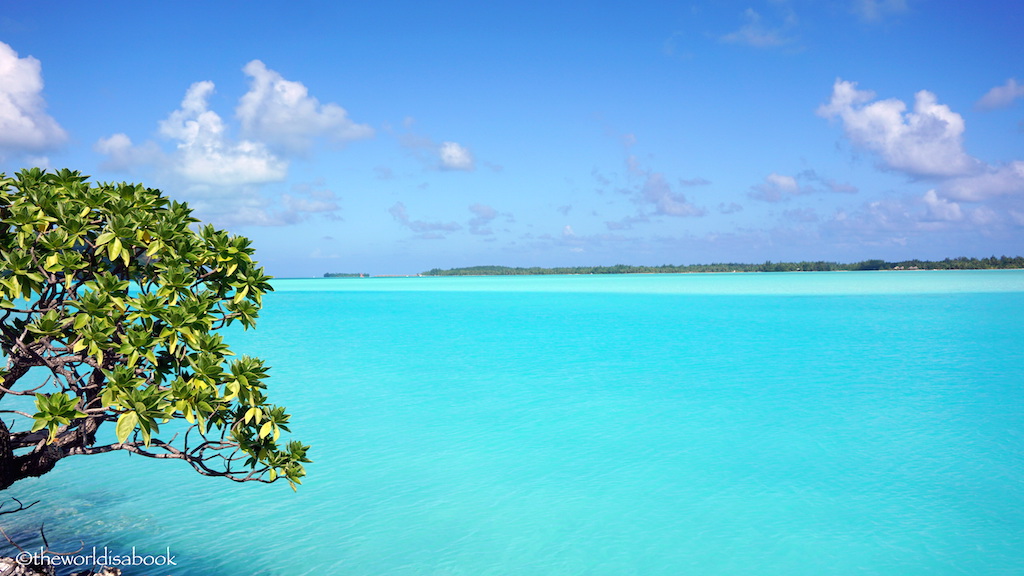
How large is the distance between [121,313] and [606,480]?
614 centimetres

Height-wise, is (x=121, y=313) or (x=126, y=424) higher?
(x=121, y=313)

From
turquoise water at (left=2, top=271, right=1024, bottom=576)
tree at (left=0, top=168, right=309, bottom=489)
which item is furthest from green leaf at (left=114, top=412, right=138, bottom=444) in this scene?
turquoise water at (left=2, top=271, right=1024, bottom=576)

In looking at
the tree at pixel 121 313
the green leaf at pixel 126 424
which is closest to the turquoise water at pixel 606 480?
the tree at pixel 121 313

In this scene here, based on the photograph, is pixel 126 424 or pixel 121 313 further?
pixel 121 313

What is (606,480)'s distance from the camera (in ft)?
26.8

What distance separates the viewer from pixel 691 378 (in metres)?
15.7

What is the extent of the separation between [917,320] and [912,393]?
20350 mm

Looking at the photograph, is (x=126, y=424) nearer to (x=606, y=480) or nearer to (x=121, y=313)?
(x=121, y=313)

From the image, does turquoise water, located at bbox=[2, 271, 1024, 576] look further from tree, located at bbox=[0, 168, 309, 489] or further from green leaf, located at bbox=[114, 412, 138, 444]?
green leaf, located at bbox=[114, 412, 138, 444]

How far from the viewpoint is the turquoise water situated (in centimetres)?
603

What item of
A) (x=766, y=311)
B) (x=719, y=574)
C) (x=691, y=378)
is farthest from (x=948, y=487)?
(x=766, y=311)

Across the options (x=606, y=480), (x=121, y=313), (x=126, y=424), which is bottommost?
(x=606, y=480)

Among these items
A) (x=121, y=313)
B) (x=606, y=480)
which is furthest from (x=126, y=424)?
(x=606, y=480)

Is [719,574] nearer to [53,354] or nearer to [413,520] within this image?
[413,520]
